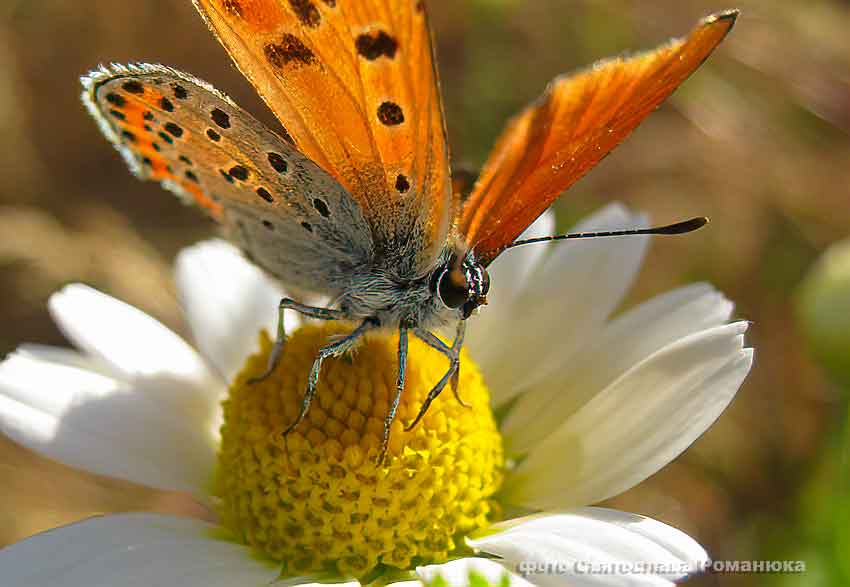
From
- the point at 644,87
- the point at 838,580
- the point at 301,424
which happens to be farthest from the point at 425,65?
the point at 838,580

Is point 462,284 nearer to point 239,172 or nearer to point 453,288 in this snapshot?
point 453,288

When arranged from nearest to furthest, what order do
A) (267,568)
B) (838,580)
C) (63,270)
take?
(267,568) → (838,580) → (63,270)

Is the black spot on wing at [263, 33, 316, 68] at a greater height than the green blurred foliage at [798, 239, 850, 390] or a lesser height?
lesser

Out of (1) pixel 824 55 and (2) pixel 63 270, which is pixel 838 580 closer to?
(1) pixel 824 55

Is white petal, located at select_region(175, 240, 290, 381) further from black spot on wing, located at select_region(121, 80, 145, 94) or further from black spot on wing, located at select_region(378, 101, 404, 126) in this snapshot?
black spot on wing, located at select_region(378, 101, 404, 126)

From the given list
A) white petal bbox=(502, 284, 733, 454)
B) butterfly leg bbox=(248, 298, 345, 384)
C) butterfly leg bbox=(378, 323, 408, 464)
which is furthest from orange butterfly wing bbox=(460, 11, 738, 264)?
white petal bbox=(502, 284, 733, 454)

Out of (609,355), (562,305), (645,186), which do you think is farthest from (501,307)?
(645,186)
